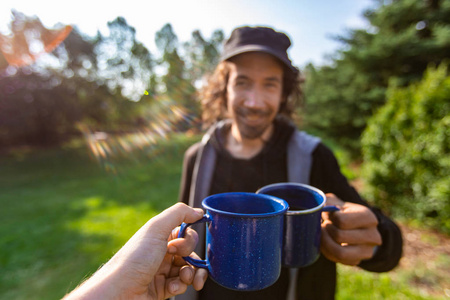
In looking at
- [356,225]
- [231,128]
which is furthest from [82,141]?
[356,225]

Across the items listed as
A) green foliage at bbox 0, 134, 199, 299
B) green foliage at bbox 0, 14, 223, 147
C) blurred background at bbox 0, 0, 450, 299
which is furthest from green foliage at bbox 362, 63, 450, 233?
green foliage at bbox 0, 14, 223, 147

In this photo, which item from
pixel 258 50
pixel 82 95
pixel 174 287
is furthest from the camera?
pixel 82 95

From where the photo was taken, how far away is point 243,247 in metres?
0.90

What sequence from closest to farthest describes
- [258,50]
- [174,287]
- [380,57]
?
[174,287], [258,50], [380,57]

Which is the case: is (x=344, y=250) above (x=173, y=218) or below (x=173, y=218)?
below

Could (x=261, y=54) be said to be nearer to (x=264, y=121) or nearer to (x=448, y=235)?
(x=264, y=121)

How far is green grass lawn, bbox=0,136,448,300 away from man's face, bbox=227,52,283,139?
135 cm

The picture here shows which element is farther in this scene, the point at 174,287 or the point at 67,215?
the point at 67,215

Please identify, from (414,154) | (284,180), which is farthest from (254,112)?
(414,154)

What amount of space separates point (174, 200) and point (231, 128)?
459 centimetres

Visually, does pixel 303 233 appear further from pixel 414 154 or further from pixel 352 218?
pixel 414 154

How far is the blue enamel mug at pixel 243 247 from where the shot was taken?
88 cm

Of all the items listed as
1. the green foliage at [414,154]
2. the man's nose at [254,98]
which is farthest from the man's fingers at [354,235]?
the green foliage at [414,154]

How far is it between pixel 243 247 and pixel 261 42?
1.41 meters
